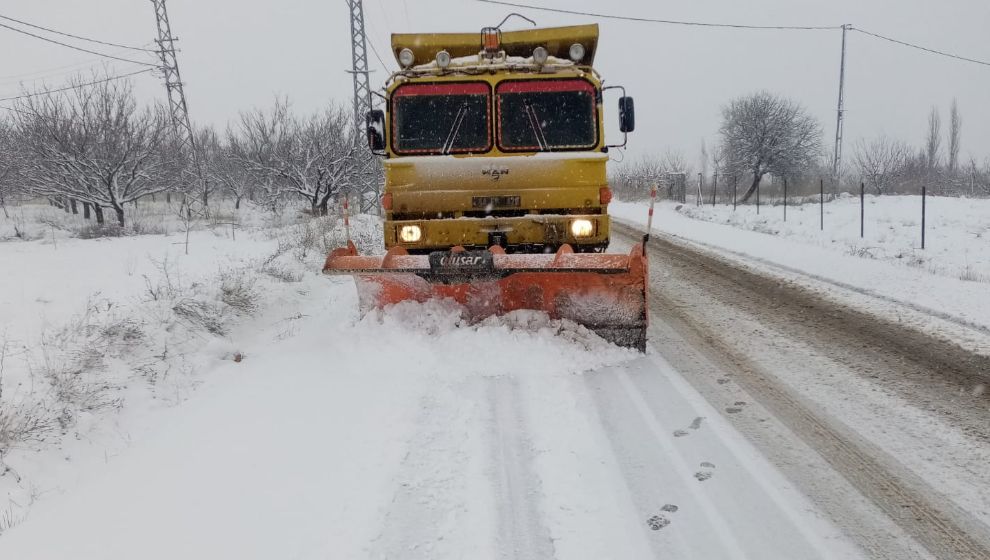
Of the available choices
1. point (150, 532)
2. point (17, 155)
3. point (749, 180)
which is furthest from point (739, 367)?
point (749, 180)

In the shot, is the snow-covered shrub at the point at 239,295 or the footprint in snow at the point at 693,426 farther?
the snow-covered shrub at the point at 239,295

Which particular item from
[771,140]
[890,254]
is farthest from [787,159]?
[890,254]

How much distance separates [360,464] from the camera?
2973mm

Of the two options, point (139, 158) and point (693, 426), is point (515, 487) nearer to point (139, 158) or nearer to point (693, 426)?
point (693, 426)

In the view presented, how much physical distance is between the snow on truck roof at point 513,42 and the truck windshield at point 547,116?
95 cm

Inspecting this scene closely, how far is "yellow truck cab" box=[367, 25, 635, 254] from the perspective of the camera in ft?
18.6

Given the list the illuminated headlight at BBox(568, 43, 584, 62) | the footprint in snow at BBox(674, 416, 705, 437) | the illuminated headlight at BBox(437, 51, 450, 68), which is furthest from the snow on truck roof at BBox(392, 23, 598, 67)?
the footprint in snow at BBox(674, 416, 705, 437)

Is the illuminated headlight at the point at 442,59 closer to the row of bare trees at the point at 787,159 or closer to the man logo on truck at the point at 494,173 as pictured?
the man logo on truck at the point at 494,173

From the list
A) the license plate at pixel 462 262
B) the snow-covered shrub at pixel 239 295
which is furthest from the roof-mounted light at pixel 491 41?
the snow-covered shrub at pixel 239 295

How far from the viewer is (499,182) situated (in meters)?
5.69

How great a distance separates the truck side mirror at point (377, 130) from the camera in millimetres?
6251

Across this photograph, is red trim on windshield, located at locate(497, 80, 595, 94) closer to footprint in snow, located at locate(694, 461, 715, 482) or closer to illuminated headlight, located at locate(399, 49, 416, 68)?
illuminated headlight, located at locate(399, 49, 416, 68)

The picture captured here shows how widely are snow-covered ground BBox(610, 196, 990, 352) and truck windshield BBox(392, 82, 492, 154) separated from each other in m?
5.05

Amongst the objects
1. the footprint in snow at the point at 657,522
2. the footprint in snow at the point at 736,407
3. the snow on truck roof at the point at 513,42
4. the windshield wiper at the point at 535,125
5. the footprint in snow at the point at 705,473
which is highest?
the snow on truck roof at the point at 513,42
